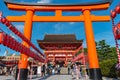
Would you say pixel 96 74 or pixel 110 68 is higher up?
pixel 110 68

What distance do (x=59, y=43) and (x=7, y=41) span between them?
63.9 feet

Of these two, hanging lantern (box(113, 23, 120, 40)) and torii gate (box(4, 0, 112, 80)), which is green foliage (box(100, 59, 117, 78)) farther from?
hanging lantern (box(113, 23, 120, 40))

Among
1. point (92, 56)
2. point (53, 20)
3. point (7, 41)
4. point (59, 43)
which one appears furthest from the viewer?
point (59, 43)

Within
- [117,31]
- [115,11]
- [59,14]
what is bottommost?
[117,31]

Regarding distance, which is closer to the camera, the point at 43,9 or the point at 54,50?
the point at 43,9

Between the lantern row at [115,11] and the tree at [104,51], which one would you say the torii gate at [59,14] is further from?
the tree at [104,51]

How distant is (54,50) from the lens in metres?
24.1

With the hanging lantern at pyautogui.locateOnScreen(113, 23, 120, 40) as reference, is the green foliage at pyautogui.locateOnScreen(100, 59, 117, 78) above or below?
below

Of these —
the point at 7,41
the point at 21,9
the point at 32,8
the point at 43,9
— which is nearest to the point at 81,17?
the point at 43,9

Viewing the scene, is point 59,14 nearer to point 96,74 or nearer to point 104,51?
point 96,74

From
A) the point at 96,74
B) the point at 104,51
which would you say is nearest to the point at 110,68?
the point at 96,74

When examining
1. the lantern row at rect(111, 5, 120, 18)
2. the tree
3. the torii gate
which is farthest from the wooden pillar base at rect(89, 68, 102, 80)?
the tree

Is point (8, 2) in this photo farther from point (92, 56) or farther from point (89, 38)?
point (92, 56)

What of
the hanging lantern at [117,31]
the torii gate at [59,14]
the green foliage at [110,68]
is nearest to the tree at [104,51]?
the green foliage at [110,68]
